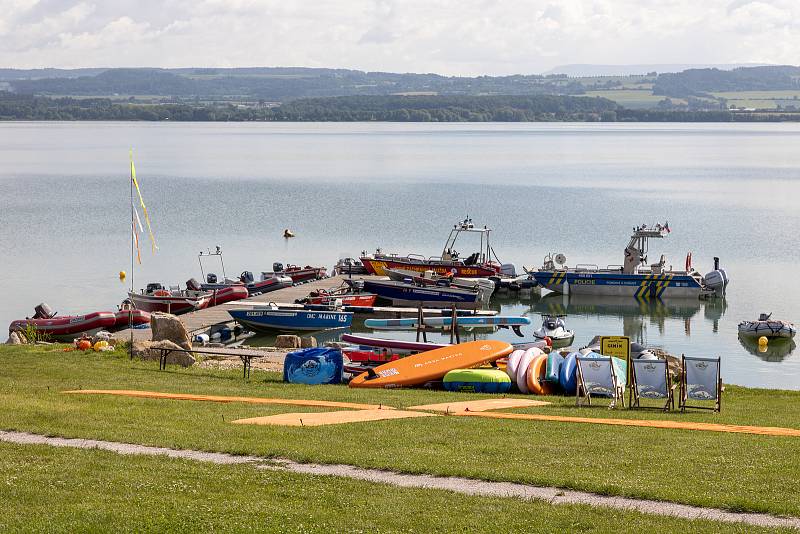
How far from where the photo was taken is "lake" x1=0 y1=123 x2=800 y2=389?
4969cm

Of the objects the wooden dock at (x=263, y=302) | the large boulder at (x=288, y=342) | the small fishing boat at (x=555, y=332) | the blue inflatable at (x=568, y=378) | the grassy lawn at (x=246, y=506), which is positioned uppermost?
the grassy lawn at (x=246, y=506)

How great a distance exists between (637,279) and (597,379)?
32.8m

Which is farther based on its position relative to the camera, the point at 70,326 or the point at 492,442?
the point at 70,326

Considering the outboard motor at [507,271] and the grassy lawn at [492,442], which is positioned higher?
the grassy lawn at [492,442]

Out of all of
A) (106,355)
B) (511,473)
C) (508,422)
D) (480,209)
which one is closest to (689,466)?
(511,473)

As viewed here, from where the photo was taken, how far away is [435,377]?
24.4 metres

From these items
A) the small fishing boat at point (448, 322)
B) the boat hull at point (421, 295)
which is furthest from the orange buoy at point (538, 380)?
the boat hull at point (421, 295)

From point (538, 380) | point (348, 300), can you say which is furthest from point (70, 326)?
point (538, 380)

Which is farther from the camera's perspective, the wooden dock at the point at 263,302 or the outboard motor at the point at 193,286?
the outboard motor at the point at 193,286

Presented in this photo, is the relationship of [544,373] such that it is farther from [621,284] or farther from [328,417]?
[621,284]

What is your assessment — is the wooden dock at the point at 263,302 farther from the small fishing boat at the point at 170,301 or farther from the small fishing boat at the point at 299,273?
the small fishing boat at the point at 299,273

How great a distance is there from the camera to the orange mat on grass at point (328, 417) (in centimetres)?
1750

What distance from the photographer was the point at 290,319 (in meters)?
42.4

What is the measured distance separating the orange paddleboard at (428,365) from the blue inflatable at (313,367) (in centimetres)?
62
